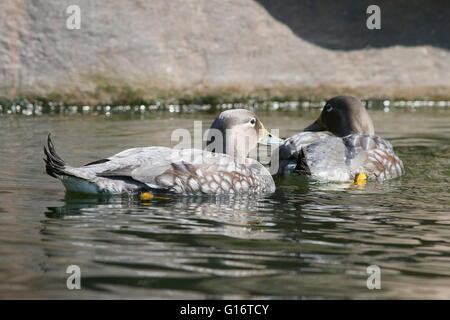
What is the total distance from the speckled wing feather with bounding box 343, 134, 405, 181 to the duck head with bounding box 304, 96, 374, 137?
63 centimetres

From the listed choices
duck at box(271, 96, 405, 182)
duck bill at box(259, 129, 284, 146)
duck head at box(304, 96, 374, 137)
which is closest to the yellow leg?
duck at box(271, 96, 405, 182)

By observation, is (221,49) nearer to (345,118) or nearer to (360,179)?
(345,118)

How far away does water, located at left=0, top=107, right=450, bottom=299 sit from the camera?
4273 millimetres

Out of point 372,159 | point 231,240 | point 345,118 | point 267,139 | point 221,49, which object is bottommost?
point 231,240

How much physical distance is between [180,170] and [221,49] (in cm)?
685

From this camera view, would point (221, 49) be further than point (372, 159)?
Yes

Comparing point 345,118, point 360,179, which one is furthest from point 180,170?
point 345,118

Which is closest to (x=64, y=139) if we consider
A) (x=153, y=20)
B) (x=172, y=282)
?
(x=153, y=20)

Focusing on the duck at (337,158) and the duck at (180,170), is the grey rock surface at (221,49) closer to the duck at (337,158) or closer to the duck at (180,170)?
the duck at (337,158)

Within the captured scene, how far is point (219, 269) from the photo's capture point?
4551mm

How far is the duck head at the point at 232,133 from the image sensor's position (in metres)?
7.52

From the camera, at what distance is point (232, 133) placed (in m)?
7.52

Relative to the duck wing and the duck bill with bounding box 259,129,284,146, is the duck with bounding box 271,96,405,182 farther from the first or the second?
the duck wing

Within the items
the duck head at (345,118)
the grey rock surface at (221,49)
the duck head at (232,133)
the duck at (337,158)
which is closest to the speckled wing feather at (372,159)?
the duck at (337,158)
